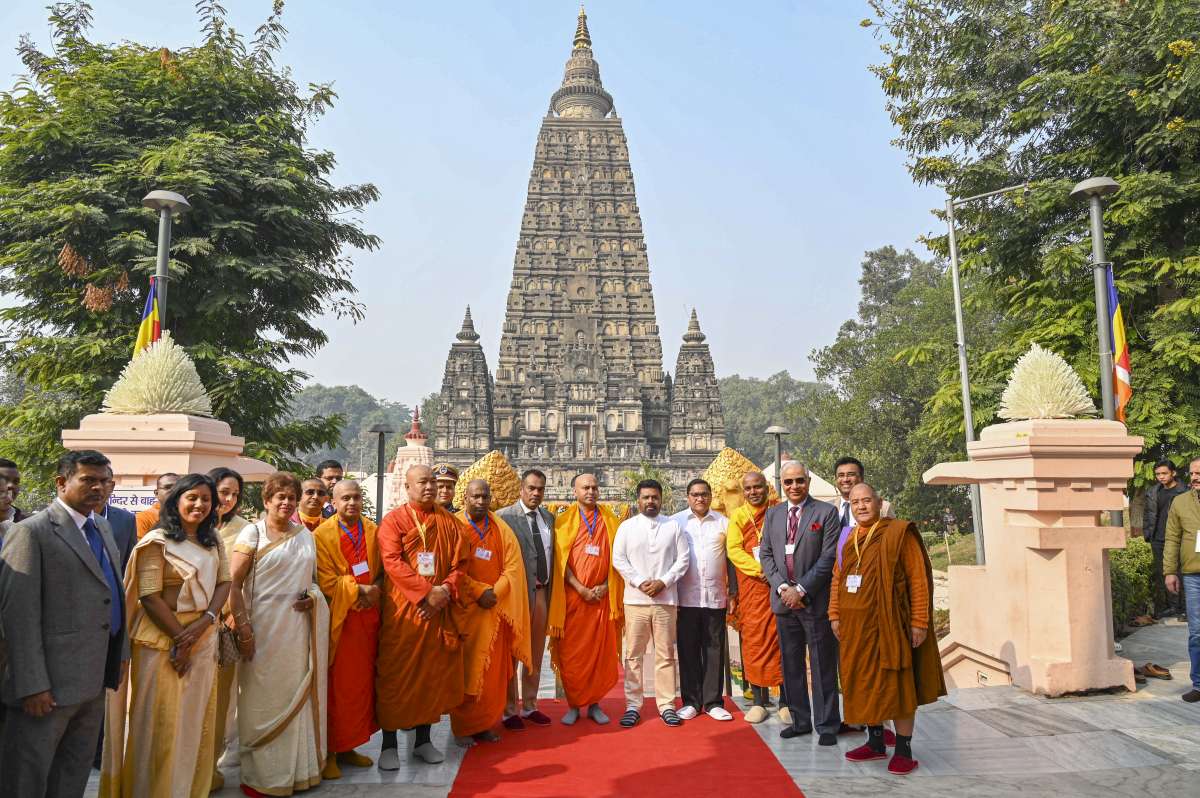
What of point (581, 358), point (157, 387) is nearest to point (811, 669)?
point (157, 387)

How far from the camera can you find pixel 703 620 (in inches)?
233

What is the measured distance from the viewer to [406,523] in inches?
195

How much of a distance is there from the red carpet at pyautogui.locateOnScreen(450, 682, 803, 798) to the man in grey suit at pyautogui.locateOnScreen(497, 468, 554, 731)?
24 centimetres

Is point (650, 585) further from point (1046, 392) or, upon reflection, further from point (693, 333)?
point (693, 333)

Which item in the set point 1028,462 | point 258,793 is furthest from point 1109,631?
point 258,793

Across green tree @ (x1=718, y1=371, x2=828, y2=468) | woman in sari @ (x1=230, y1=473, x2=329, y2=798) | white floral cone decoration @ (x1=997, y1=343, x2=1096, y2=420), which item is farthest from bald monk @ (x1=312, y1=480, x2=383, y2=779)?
green tree @ (x1=718, y1=371, x2=828, y2=468)

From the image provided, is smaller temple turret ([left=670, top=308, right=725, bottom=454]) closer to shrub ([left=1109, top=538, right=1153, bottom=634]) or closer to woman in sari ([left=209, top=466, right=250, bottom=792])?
shrub ([left=1109, top=538, right=1153, bottom=634])

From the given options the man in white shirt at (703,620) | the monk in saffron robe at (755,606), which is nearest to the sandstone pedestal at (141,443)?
the man in white shirt at (703,620)

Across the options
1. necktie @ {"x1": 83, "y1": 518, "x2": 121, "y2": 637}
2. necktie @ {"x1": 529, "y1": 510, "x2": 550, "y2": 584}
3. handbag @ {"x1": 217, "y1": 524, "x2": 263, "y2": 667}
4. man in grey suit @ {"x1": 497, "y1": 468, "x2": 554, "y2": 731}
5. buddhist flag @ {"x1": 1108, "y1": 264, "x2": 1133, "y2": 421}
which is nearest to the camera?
necktie @ {"x1": 83, "y1": 518, "x2": 121, "y2": 637}

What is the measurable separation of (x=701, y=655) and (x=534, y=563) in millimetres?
1418

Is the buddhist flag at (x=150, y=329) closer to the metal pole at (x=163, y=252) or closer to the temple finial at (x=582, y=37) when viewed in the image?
the metal pole at (x=163, y=252)

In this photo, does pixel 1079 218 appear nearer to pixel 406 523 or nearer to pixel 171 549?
pixel 406 523

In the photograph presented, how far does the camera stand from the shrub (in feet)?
24.6

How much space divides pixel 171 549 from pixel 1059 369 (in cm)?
613
